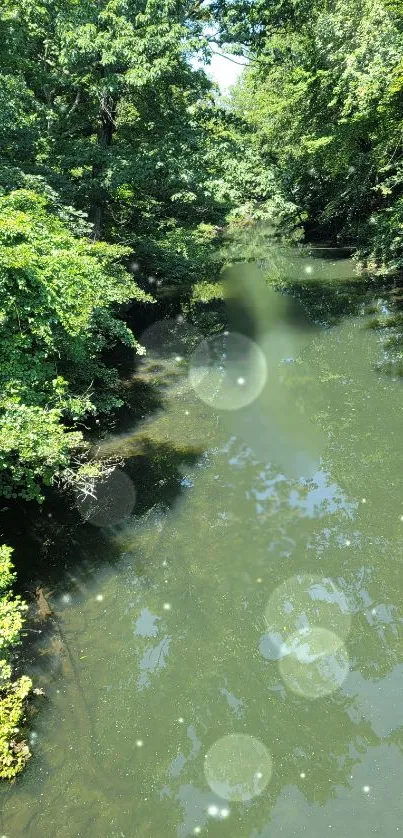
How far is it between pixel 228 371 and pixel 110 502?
715 cm

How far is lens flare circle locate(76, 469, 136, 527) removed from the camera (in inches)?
355

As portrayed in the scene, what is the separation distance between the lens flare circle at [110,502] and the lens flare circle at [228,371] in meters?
3.92

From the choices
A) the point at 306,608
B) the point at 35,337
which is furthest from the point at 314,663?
the point at 35,337

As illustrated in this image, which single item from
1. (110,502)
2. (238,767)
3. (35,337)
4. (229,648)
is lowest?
(238,767)

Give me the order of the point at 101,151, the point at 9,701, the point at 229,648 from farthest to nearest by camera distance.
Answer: the point at 101,151 → the point at 229,648 → the point at 9,701

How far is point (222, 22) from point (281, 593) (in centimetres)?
1757

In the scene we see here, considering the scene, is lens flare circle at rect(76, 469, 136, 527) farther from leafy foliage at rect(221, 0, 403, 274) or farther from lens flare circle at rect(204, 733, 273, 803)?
leafy foliage at rect(221, 0, 403, 274)

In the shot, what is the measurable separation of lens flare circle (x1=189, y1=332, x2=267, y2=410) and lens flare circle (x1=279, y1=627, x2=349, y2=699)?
7.08 m

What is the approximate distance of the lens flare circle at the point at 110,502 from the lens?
902 centimetres

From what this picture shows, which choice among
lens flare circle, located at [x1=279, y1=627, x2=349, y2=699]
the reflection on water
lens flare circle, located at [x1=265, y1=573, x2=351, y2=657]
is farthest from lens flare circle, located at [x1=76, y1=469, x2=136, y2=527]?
lens flare circle, located at [x1=279, y1=627, x2=349, y2=699]

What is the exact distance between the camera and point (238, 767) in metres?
5.14

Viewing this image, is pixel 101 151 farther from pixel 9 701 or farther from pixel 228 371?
pixel 9 701

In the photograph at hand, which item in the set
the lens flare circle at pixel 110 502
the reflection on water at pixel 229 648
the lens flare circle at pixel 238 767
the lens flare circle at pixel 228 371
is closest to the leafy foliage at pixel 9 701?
the reflection on water at pixel 229 648

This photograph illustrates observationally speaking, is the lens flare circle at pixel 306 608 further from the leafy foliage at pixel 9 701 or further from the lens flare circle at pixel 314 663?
the leafy foliage at pixel 9 701
